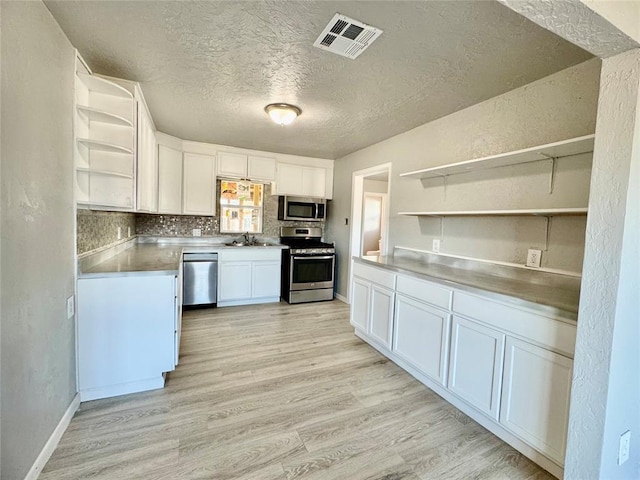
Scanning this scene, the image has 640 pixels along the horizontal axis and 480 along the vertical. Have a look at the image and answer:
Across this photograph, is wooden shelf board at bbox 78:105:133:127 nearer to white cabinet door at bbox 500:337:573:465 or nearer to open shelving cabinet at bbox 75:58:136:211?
open shelving cabinet at bbox 75:58:136:211

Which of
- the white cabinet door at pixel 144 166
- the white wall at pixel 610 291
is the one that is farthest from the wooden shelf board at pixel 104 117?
the white wall at pixel 610 291

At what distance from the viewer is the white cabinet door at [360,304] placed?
115 inches

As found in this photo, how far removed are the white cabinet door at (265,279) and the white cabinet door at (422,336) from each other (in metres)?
2.18

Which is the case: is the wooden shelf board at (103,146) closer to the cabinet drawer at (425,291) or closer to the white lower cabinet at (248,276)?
the white lower cabinet at (248,276)

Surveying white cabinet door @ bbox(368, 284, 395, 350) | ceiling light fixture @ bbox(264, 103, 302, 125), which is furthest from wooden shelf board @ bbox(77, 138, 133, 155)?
white cabinet door @ bbox(368, 284, 395, 350)

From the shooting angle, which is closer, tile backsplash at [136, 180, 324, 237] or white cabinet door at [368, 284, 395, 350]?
white cabinet door at [368, 284, 395, 350]

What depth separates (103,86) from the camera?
196 cm

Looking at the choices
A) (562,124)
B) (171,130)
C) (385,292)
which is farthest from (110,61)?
(562,124)

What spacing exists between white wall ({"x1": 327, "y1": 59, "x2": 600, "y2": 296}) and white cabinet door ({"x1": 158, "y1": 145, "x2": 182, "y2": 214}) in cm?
277

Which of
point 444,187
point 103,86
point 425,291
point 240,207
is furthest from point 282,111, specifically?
point 240,207

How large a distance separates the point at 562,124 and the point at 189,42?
2.39 meters

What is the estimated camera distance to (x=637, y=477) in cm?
139

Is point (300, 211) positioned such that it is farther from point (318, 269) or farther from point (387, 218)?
point (387, 218)

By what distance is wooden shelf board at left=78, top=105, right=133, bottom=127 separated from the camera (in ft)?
6.07
